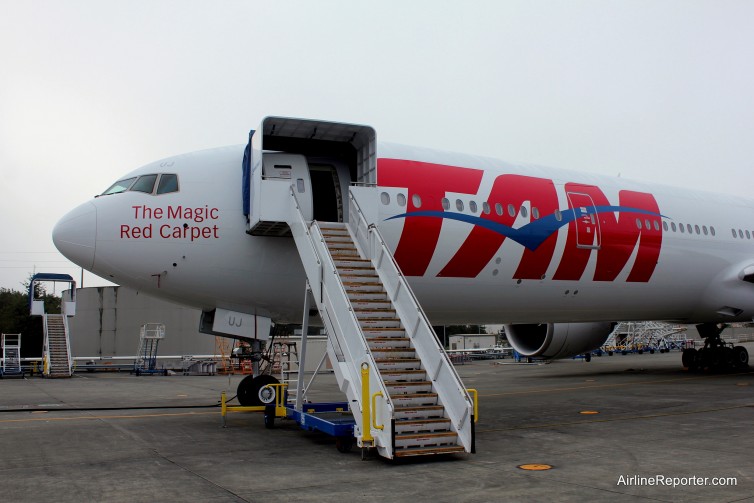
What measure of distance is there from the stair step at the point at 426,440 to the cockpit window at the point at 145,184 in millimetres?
5859

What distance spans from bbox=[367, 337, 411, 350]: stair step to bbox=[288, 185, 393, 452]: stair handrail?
257 mm

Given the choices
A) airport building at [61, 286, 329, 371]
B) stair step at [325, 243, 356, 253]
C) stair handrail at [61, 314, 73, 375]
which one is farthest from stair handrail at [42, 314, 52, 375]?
stair step at [325, 243, 356, 253]

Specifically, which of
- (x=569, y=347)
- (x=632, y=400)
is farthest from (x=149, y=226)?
(x=569, y=347)

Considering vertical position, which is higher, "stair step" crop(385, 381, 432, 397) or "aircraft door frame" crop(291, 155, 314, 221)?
"aircraft door frame" crop(291, 155, 314, 221)

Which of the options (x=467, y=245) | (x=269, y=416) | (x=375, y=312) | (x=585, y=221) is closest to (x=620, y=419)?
(x=467, y=245)

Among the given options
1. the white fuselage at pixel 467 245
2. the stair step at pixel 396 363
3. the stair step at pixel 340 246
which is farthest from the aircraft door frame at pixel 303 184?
the stair step at pixel 396 363

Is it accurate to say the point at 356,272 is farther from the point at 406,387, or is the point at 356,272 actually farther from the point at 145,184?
the point at 145,184

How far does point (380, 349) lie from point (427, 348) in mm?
581

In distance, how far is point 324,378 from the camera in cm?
2334

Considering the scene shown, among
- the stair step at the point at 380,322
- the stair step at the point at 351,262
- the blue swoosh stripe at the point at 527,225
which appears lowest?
the stair step at the point at 380,322

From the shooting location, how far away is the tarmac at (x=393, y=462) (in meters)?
5.71

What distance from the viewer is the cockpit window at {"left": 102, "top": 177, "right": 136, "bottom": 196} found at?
1070 cm

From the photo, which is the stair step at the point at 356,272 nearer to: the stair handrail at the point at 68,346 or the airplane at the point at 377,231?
the airplane at the point at 377,231

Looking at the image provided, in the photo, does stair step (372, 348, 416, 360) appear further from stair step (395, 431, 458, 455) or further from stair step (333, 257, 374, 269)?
stair step (333, 257, 374, 269)
